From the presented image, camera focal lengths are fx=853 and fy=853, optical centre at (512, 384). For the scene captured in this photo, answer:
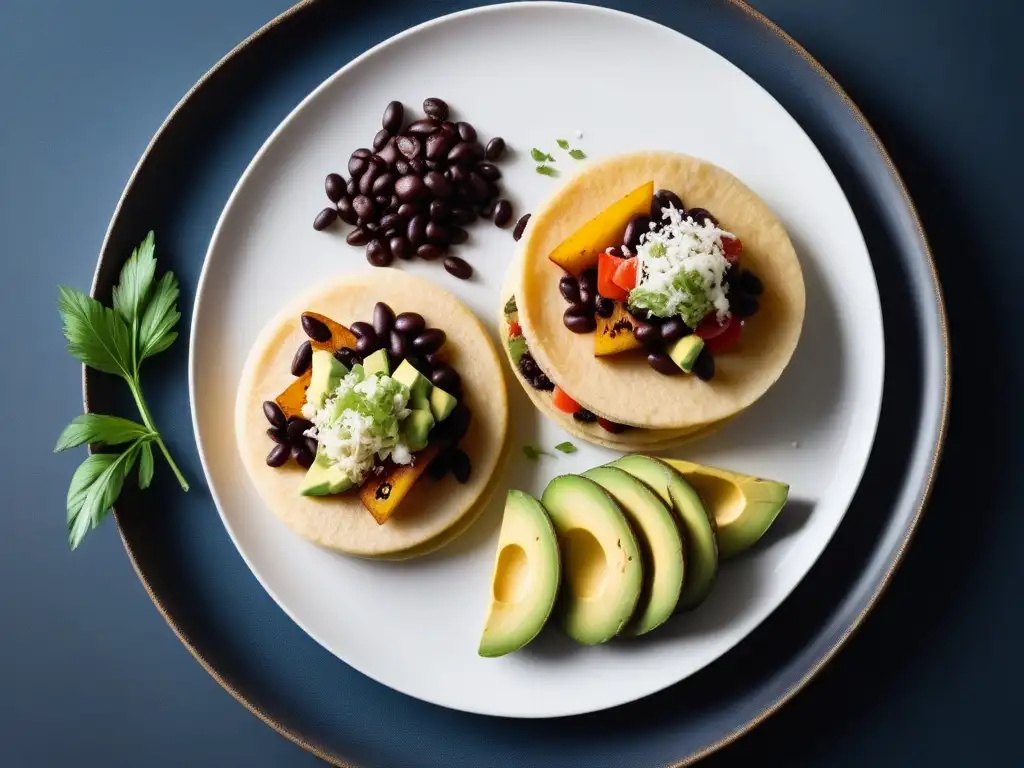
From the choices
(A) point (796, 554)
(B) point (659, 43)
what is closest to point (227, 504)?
(A) point (796, 554)

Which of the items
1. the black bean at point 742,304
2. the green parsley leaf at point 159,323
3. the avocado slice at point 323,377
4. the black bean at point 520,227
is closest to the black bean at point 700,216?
the black bean at point 742,304

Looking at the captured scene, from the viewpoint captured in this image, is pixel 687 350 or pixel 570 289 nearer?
pixel 687 350

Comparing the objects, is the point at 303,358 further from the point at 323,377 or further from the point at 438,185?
the point at 438,185

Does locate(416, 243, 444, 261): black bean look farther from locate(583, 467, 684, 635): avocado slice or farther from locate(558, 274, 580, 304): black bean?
locate(583, 467, 684, 635): avocado slice

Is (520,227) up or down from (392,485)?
up

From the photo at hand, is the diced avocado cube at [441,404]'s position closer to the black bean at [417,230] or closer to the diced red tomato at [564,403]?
the diced red tomato at [564,403]

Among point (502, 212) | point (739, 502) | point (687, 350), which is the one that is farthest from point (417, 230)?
point (739, 502)
